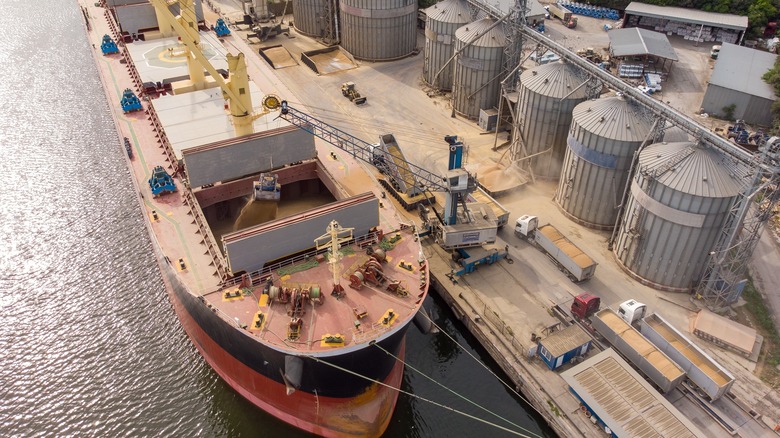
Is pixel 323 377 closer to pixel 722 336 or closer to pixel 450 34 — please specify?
pixel 722 336

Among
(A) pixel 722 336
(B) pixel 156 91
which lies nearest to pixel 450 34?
(B) pixel 156 91

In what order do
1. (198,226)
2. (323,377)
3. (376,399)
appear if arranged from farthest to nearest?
(198,226) < (376,399) < (323,377)

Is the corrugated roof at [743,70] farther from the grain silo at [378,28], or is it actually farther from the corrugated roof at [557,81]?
the grain silo at [378,28]

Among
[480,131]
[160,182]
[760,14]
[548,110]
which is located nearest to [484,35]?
[480,131]

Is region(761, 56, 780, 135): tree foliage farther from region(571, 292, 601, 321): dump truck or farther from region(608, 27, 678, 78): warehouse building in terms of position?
region(571, 292, 601, 321): dump truck

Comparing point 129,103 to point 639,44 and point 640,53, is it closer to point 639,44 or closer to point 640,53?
point 640,53

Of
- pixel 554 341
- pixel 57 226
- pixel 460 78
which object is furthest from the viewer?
pixel 460 78
